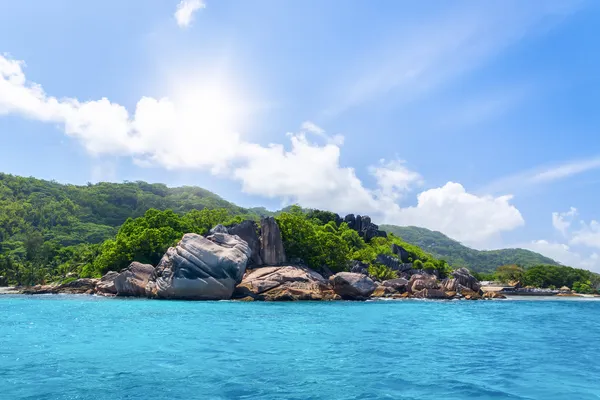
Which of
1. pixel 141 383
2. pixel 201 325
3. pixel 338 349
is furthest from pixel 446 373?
pixel 201 325

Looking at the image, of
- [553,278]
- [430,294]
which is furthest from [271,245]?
[553,278]

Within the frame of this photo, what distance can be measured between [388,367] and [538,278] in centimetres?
10335

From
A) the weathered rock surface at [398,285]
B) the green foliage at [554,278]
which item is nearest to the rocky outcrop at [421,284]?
the weathered rock surface at [398,285]

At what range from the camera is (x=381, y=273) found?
70562mm

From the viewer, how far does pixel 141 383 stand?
11523 mm

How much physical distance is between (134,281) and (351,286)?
23672 millimetres

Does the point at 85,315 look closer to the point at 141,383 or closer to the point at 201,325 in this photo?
the point at 201,325

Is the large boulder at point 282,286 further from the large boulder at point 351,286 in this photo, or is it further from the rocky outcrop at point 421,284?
the rocky outcrop at point 421,284

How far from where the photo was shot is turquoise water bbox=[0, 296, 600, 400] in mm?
11133

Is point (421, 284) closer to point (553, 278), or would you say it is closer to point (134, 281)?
point (134, 281)

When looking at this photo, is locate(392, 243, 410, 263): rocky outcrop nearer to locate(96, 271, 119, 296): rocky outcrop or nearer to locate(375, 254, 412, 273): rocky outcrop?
locate(375, 254, 412, 273): rocky outcrop

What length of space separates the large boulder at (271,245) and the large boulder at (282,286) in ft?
9.45

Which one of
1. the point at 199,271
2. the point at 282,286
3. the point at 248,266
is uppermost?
the point at 248,266

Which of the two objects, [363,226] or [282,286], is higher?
[363,226]
